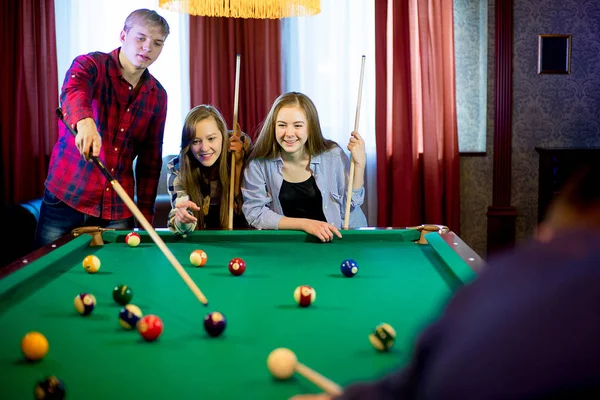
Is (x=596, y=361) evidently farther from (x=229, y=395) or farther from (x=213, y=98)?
(x=213, y=98)

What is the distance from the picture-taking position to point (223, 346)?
1440 millimetres

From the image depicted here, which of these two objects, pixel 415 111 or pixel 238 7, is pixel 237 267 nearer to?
pixel 238 7

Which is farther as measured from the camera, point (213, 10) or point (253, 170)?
point (253, 170)

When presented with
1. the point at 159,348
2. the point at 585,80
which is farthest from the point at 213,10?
the point at 585,80

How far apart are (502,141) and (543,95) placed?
425 millimetres

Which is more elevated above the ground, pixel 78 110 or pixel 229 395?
pixel 78 110

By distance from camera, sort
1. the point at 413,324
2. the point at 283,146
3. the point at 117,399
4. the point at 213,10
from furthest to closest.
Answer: the point at 283,146
the point at 213,10
the point at 413,324
the point at 117,399

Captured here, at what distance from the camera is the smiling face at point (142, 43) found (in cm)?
292

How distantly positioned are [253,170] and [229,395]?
6.49 ft

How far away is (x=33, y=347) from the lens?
4.47ft

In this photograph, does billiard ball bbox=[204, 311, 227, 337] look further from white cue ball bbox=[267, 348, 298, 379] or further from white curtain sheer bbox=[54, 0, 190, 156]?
white curtain sheer bbox=[54, 0, 190, 156]

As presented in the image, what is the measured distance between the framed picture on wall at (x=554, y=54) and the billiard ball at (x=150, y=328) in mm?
4057

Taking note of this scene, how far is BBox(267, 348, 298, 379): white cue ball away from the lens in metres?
1.25

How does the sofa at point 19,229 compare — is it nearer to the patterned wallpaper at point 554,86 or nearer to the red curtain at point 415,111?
the red curtain at point 415,111
